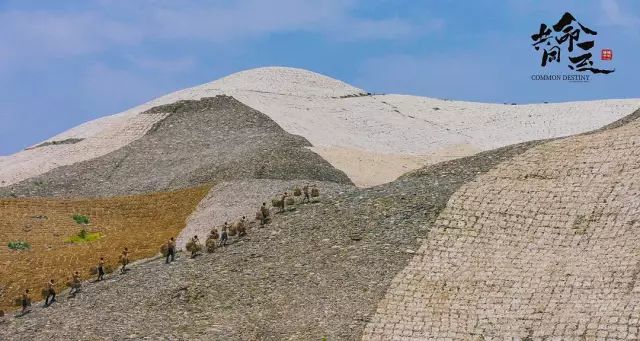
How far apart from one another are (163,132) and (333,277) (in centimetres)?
3035

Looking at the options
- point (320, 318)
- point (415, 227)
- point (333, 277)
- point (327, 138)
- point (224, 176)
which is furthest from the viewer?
point (327, 138)

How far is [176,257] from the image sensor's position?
35156mm

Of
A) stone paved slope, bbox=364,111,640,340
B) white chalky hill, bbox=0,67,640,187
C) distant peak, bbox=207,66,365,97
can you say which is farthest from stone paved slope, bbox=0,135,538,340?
distant peak, bbox=207,66,365,97

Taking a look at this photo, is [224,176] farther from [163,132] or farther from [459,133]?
[459,133]

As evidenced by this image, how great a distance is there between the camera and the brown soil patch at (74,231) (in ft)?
117

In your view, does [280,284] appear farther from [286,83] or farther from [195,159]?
[286,83]

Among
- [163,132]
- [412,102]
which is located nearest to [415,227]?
[163,132]

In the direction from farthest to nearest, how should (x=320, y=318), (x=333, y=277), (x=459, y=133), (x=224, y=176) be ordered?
(x=459, y=133), (x=224, y=176), (x=333, y=277), (x=320, y=318)

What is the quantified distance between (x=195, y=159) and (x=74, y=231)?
1268cm

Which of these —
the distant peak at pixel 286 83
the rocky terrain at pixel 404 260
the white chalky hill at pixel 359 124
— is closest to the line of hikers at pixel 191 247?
the rocky terrain at pixel 404 260

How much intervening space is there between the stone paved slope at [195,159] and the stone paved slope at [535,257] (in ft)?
46.8

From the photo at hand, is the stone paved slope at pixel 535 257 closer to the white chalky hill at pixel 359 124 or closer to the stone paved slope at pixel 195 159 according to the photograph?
the stone paved slope at pixel 195 159

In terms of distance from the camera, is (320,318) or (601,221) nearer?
(320,318)

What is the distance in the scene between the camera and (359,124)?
213 ft
